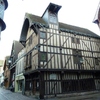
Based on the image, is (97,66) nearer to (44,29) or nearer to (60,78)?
(60,78)

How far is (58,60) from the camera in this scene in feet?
39.5

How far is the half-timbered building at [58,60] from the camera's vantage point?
11133 millimetres

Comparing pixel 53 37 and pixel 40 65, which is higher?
pixel 53 37

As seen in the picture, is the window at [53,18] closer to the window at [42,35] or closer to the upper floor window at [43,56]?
the window at [42,35]

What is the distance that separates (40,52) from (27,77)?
14.3ft

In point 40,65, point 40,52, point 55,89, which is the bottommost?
point 55,89

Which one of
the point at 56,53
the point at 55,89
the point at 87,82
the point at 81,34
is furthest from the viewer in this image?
the point at 81,34

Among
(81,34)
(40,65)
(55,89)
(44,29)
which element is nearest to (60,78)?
(55,89)

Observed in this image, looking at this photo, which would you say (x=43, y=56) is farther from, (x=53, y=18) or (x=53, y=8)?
(x=53, y=8)

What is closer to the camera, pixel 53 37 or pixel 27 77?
pixel 53 37

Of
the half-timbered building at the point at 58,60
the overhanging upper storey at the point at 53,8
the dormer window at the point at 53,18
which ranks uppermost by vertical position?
the overhanging upper storey at the point at 53,8

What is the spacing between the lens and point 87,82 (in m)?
13.1

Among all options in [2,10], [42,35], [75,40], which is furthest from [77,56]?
[2,10]

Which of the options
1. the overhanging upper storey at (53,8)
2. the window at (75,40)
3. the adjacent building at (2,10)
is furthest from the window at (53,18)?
the adjacent building at (2,10)
